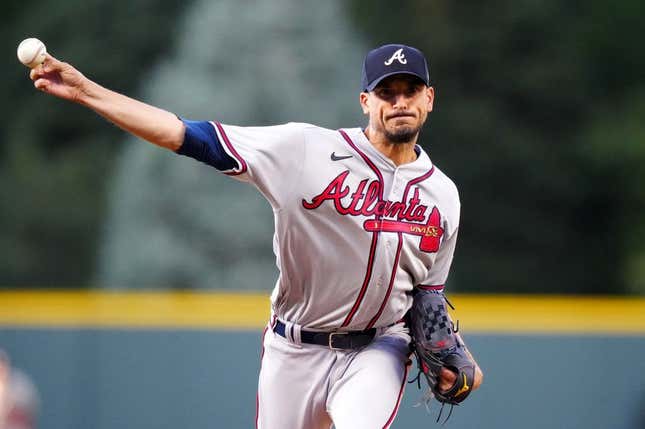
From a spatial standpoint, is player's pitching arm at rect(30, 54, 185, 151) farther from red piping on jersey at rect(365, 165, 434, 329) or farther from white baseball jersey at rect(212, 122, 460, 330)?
red piping on jersey at rect(365, 165, 434, 329)

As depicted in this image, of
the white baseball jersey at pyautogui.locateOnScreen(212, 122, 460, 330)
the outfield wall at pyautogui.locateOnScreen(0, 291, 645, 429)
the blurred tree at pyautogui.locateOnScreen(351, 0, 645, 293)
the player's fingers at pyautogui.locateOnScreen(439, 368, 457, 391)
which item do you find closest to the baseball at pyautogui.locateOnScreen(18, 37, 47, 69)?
the white baseball jersey at pyautogui.locateOnScreen(212, 122, 460, 330)

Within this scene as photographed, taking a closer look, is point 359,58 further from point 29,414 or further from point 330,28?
point 29,414

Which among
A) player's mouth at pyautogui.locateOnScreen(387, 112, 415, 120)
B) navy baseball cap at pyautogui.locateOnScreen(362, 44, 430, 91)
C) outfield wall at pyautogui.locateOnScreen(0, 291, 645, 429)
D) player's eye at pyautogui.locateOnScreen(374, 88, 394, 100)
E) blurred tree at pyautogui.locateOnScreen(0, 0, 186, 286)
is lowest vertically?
outfield wall at pyautogui.locateOnScreen(0, 291, 645, 429)

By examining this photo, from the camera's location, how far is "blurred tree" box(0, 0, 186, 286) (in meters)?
10.2

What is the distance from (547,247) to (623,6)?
272 cm

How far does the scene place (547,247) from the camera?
10297 mm

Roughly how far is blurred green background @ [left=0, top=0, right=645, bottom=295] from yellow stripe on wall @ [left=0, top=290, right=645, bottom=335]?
9.69 ft

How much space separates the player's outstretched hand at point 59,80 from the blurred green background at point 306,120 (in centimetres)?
678

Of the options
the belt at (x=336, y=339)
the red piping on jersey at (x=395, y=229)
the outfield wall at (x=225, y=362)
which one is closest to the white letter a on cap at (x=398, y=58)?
the red piping on jersey at (x=395, y=229)

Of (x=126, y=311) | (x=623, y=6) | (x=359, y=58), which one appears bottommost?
(x=126, y=311)

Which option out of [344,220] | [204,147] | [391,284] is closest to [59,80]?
[204,147]

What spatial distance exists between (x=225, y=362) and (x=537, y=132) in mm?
5317

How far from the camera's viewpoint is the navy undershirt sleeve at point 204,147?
3281 mm

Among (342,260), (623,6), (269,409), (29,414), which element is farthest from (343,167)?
(623,6)
